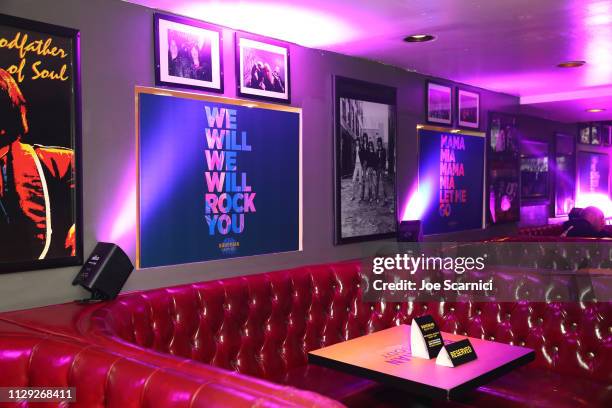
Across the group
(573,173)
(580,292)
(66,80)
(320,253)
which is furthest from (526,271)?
(573,173)

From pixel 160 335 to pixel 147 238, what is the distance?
0.71m

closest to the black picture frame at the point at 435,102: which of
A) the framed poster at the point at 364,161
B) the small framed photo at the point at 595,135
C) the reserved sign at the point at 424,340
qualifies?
the framed poster at the point at 364,161

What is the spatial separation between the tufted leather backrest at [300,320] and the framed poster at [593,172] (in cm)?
761

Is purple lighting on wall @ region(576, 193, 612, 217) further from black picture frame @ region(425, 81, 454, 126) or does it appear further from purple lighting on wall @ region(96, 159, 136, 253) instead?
purple lighting on wall @ region(96, 159, 136, 253)

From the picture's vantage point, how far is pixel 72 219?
341 centimetres

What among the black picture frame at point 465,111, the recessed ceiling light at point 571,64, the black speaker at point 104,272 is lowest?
the black speaker at point 104,272

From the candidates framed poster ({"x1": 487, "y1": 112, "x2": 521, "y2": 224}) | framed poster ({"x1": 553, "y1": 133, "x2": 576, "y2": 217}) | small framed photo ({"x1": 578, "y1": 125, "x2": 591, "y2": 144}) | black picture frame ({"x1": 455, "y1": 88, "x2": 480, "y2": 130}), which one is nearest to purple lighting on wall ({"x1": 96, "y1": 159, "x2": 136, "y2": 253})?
black picture frame ({"x1": 455, "y1": 88, "x2": 480, "y2": 130})

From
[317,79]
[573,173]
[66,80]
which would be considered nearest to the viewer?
[66,80]

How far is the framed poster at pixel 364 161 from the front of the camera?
5.35 meters

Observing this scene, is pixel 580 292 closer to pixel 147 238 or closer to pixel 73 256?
pixel 147 238

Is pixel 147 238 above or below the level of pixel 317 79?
below

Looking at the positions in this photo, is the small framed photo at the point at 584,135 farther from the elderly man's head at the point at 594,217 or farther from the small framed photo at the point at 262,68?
the small framed photo at the point at 262,68

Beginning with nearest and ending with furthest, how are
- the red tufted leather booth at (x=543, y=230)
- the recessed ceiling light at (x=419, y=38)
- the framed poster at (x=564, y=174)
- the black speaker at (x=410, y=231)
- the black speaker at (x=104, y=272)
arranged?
the black speaker at (x=104, y=272)
the recessed ceiling light at (x=419, y=38)
the black speaker at (x=410, y=231)
the red tufted leather booth at (x=543, y=230)
the framed poster at (x=564, y=174)

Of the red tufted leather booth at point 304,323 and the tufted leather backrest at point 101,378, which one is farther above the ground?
the tufted leather backrest at point 101,378
